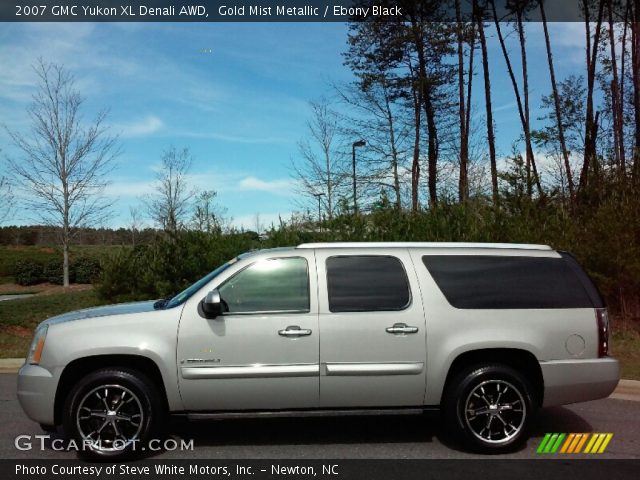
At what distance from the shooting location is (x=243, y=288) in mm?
5047

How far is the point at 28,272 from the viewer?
120ft

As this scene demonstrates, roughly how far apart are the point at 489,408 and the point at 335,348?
141 cm

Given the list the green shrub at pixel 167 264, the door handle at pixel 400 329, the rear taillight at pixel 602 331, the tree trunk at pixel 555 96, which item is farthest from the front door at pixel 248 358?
the tree trunk at pixel 555 96

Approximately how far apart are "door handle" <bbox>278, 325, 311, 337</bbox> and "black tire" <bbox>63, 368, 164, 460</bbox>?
1151 mm

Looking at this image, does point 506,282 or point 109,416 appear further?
point 506,282

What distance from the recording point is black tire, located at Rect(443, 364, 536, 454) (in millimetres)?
4930

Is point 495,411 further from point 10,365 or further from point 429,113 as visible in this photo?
point 429,113

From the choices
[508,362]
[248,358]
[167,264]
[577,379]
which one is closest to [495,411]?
[508,362]

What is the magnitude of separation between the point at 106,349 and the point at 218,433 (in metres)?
1.49

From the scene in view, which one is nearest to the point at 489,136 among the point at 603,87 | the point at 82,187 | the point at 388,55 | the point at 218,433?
the point at 388,55

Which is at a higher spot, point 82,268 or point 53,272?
point 82,268

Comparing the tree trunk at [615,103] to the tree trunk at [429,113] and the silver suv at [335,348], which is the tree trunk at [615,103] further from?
the silver suv at [335,348]

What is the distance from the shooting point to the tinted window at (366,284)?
502 centimetres
